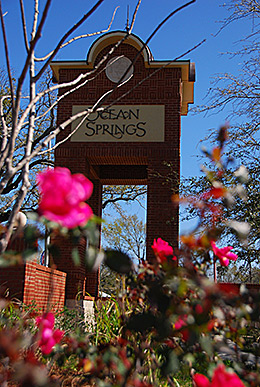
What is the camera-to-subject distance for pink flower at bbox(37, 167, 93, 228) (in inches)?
51.7

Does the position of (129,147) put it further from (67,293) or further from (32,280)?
(32,280)

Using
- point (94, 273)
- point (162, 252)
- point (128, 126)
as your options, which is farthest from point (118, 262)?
point (94, 273)

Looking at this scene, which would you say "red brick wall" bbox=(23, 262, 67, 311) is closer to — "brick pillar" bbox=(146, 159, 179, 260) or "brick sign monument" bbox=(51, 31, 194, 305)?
"brick sign monument" bbox=(51, 31, 194, 305)

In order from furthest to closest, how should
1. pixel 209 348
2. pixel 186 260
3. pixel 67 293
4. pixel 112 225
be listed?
1. pixel 112 225
2. pixel 67 293
3. pixel 186 260
4. pixel 209 348

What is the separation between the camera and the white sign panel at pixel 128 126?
39.9 feet

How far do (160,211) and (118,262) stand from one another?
33.0ft

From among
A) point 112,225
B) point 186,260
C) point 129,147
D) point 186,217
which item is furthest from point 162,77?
point 112,225

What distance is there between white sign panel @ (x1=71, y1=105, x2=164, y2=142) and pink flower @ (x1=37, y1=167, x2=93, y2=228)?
1083 centimetres

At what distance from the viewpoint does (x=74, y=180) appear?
139 centimetres

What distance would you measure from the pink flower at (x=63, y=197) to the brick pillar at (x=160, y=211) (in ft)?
31.9

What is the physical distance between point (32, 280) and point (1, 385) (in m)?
6.43

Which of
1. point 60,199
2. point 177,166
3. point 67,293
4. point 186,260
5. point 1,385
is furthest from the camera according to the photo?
point 177,166

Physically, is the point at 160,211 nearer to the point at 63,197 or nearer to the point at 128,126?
the point at 128,126

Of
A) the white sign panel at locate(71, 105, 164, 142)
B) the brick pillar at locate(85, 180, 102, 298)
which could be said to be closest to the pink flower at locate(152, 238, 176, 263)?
the white sign panel at locate(71, 105, 164, 142)
